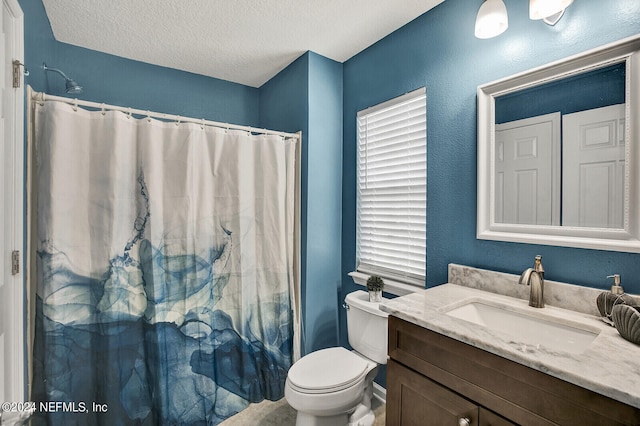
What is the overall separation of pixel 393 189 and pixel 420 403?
1.22 m

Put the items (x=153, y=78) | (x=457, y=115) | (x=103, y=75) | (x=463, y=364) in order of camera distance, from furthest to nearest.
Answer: (x=153, y=78) < (x=103, y=75) < (x=457, y=115) < (x=463, y=364)

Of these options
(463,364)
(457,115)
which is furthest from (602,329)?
(457,115)

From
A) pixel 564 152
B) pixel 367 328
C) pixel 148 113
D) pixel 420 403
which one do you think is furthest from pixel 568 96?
pixel 148 113

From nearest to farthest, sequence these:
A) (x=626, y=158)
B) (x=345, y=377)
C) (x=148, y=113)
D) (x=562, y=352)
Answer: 1. (x=562, y=352)
2. (x=626, y=158)
3. (x=345, y=377)
4. (x=148, y=113)

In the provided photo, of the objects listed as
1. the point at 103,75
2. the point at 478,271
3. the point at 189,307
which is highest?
the point at 103,75

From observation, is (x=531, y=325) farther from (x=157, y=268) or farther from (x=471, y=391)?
(x=157, y=268)

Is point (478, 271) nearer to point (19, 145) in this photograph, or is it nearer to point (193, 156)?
point (193, 156)

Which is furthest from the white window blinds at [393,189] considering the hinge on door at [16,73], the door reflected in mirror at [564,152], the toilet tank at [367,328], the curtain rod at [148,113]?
the hinge on door at [16,73]

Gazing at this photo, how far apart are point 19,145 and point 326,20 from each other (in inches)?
65.3

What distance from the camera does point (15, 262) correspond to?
1.26 metres

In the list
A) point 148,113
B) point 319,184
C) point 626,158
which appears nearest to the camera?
point 626,158

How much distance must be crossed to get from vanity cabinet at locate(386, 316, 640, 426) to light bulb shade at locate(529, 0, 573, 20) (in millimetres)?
1255

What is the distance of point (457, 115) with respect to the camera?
159 centimetres

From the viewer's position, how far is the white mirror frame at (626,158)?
1.05 m
